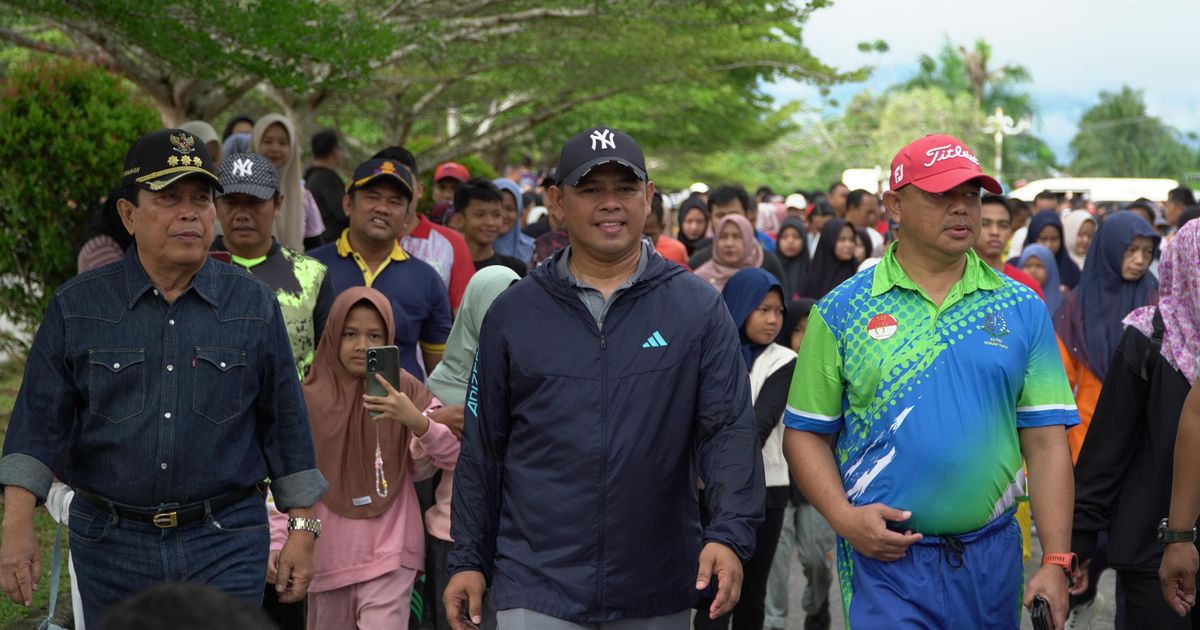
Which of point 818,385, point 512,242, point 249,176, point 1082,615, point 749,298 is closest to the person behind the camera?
point 818,385

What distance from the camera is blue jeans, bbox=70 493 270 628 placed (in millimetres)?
4258

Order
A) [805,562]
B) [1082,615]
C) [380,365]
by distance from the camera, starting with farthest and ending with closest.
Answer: [805,562] < [1082,615] < [380,365]

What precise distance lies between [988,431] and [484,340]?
4.91 feet

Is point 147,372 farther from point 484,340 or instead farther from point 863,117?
point 863,117

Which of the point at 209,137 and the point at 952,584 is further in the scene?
the point at 209,137

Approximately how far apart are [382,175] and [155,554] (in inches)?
119

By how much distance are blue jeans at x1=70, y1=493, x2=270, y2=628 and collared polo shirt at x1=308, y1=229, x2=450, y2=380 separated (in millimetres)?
2412

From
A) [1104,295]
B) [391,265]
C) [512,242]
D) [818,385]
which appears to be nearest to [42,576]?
[391,265]

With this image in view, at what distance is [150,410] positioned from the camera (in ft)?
13.9

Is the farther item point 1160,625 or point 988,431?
point 1160,625

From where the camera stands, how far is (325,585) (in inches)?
224

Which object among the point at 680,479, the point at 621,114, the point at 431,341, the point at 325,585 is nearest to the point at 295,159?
the point at 431,341

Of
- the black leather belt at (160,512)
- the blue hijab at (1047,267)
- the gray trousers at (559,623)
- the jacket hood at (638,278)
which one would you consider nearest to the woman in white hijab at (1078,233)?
the blue hijab at (1047,267)

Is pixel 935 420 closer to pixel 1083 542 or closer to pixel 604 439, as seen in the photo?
pixel 604 439
